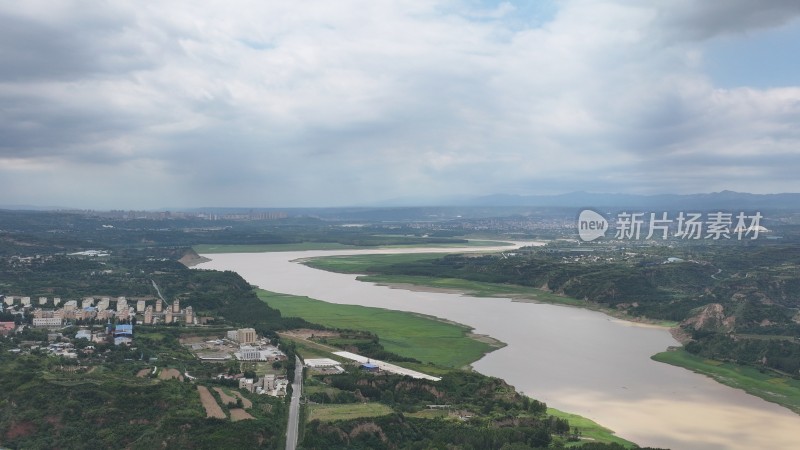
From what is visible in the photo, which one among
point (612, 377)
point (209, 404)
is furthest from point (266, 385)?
point (612, 377)

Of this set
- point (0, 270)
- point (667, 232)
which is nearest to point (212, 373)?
point (0, 270)

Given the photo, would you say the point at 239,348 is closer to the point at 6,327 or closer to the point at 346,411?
the point at 346,411

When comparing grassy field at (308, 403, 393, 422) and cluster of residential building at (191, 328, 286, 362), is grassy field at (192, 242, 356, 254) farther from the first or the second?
grassy field at (308, 403, 393, 422)
